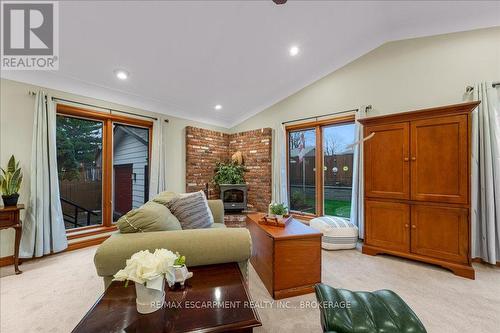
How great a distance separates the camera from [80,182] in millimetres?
3453

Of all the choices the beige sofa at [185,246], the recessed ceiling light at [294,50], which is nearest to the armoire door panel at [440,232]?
the beige sofa at [185,246]

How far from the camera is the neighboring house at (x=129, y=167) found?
3.84 metres

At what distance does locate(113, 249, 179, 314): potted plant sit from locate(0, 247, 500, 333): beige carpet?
100 cm

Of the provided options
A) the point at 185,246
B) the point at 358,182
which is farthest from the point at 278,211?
the point at 358,182

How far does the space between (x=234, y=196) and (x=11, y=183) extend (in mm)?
3393

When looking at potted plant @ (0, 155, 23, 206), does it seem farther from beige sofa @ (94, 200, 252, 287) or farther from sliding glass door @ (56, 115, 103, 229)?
beige sofa @ (94, 200, 252, 287)

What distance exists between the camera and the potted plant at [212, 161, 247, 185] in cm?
483

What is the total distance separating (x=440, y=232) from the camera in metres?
2.54

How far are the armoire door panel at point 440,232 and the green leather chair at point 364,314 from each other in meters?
1.78

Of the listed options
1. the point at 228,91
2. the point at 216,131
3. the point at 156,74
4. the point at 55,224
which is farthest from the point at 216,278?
the point at 216,131

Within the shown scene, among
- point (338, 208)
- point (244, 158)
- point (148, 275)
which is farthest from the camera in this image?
point (244, 158)

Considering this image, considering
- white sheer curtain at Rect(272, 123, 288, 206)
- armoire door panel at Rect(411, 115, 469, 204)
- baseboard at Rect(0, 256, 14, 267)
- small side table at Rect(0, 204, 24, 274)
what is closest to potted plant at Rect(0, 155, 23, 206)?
small side table at Rect(0, 204, 24, 274)

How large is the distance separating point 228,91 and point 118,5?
84.9 inches

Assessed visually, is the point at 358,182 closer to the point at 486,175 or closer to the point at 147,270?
the point at 486,175
